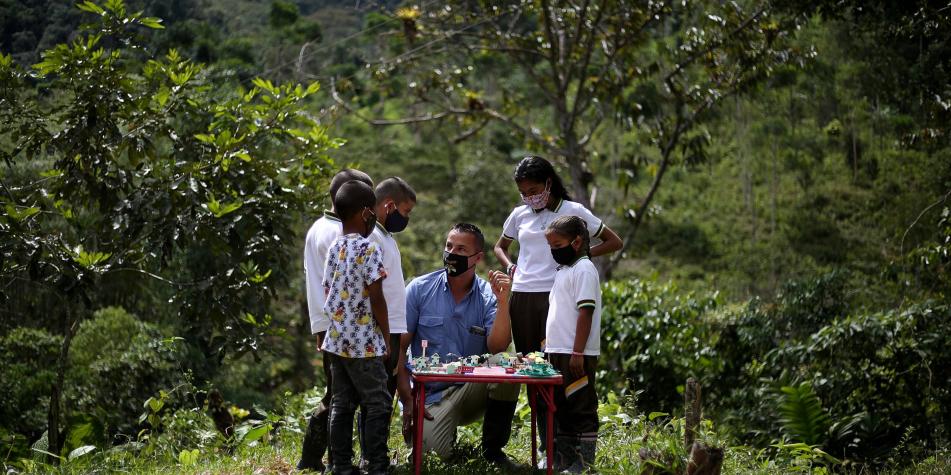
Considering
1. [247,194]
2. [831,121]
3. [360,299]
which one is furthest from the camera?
[831,121]

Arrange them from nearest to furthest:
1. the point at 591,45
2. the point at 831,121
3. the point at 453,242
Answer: the point at 453,242 < the point at 591,45 < the point at 831,121

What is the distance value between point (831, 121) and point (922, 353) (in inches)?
867

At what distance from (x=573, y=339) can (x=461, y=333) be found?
2.29ft

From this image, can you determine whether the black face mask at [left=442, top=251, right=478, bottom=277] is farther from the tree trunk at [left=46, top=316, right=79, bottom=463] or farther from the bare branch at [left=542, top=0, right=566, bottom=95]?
the bare branch at [left=542, top=0, right=566, bottom=95]

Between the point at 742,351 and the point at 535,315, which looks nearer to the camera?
the point at 535,315

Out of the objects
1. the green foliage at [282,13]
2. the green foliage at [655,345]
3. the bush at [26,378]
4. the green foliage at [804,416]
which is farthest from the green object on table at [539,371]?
the green foliage at [282,13]

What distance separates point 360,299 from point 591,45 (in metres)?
8.67

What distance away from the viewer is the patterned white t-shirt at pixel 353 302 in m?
4.29

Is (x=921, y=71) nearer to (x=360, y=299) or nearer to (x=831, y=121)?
(x=360, y=299)

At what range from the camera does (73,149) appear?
20.4 ft

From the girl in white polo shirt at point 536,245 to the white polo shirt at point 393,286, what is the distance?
0.98m

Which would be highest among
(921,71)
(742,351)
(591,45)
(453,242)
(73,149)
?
(591,45)

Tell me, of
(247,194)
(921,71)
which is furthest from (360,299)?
(921,71)

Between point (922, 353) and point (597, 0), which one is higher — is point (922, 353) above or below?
below
